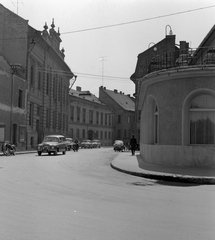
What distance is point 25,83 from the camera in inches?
1439

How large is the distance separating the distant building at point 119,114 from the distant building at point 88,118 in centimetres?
184

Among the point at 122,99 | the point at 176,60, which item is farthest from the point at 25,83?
the point at 122,99

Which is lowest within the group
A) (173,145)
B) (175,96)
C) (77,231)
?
(77,231)

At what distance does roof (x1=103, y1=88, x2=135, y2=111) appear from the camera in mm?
82688

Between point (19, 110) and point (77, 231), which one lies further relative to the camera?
point (19, 110)

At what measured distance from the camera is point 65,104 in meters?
56.5

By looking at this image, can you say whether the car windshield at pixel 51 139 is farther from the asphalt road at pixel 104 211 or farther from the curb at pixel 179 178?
the asphalt road at pixel 104 211

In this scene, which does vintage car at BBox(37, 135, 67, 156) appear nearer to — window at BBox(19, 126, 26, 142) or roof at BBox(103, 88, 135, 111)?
window at BBox(19, 126, 26, 142)

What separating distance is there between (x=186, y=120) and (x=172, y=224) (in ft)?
31.8

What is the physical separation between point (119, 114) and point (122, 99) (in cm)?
658

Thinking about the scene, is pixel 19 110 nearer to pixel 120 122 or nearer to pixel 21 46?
pixel 21 46

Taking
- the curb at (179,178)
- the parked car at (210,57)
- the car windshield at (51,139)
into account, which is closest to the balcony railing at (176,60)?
the parked car at (210,57)

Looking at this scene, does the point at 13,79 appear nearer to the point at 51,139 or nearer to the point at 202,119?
the point at 51,139

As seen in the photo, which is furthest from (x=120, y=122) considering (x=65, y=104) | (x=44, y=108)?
(x=44, y=108)
